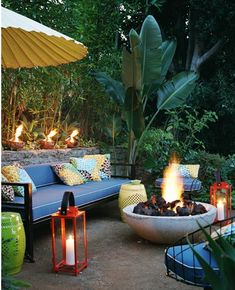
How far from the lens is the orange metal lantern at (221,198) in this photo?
15.1ft

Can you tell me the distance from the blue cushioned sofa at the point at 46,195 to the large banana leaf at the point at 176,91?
1.50m

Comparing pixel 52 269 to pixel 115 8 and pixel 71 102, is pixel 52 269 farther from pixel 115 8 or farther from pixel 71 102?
pixel 115 8

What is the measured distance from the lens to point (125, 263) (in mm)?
3408

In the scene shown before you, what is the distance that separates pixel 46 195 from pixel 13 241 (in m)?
1.21

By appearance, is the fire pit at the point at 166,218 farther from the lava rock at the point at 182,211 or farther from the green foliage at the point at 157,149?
the green foliage at the point at 157,149

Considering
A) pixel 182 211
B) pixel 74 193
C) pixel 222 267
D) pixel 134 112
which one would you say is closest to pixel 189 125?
pixel 134 112

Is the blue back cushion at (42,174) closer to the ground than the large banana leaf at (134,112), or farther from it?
closer to the ground

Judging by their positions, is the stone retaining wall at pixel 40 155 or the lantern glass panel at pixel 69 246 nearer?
the lantern glass panel at pixel 69 246

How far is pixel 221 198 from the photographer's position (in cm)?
491

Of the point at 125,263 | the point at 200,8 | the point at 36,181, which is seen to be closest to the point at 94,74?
the point at 36,181

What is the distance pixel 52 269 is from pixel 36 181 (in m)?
1.82

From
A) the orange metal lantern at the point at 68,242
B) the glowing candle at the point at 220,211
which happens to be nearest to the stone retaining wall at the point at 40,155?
the orange metal lantern at the point at 68,242

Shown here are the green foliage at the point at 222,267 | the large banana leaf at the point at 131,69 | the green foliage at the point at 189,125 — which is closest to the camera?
the green foliage at the point at 222,267

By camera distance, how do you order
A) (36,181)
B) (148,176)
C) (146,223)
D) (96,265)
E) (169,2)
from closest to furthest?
(96,265) → (146,223) → (36,181) → (148,176) → (169,2)
